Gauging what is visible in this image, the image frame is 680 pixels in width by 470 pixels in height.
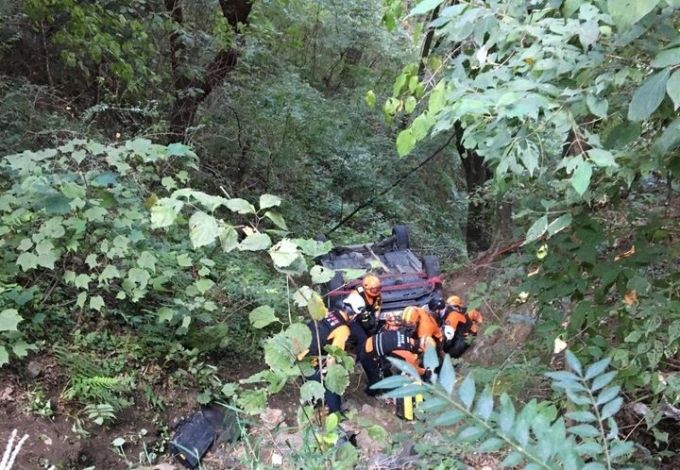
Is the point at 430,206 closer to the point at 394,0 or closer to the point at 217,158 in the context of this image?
the point at 217,158

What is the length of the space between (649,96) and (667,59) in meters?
0.08

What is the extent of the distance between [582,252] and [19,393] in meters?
3.43

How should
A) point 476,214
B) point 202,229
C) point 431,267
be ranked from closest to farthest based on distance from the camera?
1. point 202,229
2. point 431,267
3. point 476,214

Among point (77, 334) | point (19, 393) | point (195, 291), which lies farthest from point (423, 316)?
point (19, 393)

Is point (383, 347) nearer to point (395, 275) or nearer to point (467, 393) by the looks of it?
point (395, 275)

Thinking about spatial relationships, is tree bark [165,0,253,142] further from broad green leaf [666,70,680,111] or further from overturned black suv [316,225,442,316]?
broad green leaf [666,70,680,111]

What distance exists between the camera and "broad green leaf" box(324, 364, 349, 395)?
5.85 feet

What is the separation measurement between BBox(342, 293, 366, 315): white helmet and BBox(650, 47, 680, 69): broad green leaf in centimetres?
407

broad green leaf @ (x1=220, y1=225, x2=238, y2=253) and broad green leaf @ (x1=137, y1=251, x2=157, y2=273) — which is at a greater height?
broad green leaf @ (x1=220, y1=225, x2=238, y2=253)

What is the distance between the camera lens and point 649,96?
44.7 inches

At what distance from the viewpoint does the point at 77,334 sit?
3902mm

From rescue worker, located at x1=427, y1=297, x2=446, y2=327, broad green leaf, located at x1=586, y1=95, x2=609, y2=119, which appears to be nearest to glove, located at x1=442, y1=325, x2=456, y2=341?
rescue worker, located at x1=427, y1=297, x2=446, y2=327

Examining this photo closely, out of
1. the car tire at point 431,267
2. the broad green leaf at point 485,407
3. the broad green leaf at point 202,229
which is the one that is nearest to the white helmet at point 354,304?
the car tire at point 431,267

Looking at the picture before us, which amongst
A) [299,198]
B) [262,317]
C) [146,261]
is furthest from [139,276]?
[299,198]
